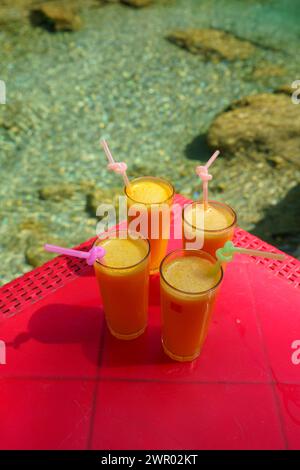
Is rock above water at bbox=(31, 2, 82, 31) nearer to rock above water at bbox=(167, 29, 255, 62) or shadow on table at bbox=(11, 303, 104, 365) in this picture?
rock above water at bbox=(167, 29, 255, 62)

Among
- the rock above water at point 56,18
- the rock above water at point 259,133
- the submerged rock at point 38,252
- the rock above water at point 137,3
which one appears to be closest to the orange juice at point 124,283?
the submerged rock at point 38,252

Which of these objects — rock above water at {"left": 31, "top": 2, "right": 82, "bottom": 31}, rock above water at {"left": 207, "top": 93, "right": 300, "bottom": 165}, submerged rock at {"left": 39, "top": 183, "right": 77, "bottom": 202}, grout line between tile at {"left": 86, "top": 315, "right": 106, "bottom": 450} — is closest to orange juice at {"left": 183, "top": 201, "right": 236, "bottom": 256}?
grout line between tile at {"left": 86, "top": 315, "right": 106, "bottom": 450}

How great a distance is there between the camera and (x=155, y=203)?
4.99 feet

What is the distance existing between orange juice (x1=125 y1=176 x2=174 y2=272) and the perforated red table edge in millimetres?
290

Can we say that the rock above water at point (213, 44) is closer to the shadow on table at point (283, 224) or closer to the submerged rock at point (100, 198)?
the shadow on table at point (283, 224)

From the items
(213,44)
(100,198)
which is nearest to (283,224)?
(100,198)

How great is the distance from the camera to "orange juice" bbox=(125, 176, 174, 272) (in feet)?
5.06

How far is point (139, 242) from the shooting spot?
1.38 m

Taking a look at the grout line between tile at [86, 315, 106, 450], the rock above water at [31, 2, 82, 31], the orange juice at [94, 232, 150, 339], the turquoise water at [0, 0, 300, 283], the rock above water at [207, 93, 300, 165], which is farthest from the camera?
the rock above water at [31, 2, 82, 31]

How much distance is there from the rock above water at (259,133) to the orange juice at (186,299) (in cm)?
285

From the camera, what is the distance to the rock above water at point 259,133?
3.95 meters

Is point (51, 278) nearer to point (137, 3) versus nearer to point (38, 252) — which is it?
point (38, 252)

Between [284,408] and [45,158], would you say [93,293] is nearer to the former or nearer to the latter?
[284,408]
